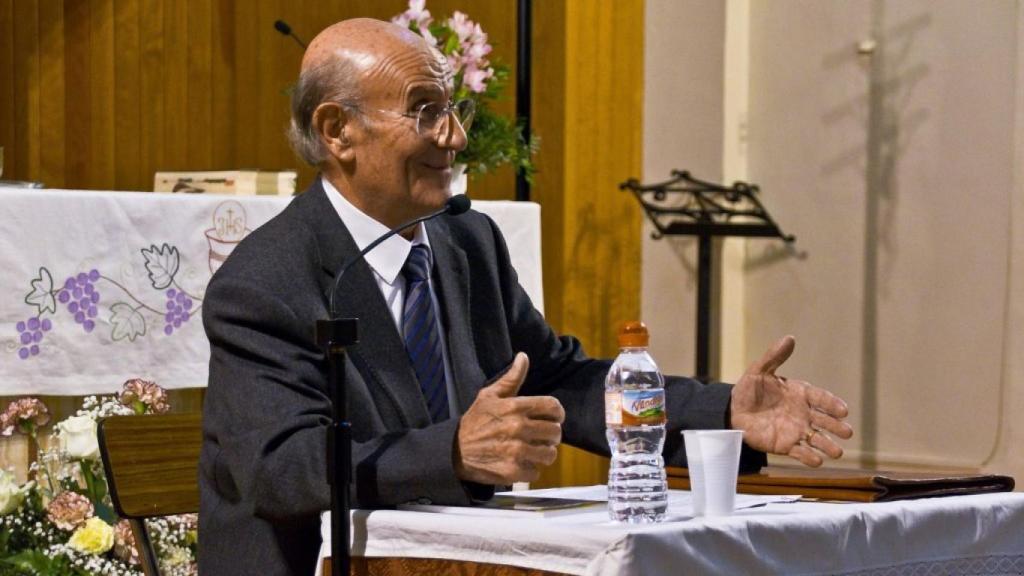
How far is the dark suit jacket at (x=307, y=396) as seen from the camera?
2.14 m

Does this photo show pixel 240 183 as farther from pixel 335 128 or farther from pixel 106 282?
pixel 335 128

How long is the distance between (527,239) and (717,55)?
7.88 feet

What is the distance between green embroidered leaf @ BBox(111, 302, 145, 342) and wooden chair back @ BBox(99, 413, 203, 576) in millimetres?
1342

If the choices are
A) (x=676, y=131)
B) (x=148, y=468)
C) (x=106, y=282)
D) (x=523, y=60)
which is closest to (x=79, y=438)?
(x=106, y=282)

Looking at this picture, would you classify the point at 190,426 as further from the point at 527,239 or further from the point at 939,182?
the point at 939,182

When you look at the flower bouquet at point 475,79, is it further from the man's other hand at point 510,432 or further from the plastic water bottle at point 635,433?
the man's other hand at point 510,432

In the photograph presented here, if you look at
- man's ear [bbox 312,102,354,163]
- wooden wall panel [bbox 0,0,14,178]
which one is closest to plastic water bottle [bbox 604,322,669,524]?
man's ear [bbox 312,102,354,163]

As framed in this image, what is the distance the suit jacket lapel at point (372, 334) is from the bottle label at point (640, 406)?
0.45 metres

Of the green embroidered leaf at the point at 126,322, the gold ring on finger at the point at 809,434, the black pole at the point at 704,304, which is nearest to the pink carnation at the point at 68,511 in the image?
the green embroidered leaf at the point at 126,322

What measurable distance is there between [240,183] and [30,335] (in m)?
0.85

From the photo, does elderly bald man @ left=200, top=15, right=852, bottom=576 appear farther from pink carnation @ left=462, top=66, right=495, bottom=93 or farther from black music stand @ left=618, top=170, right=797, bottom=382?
black music stand @ left=618, top=170, right=797, bottom=382

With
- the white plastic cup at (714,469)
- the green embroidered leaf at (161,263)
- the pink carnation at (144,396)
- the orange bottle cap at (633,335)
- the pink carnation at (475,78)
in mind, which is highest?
the pink carnation at (475,78)

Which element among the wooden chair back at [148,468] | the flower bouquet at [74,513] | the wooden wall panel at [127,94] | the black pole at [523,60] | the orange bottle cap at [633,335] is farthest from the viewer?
the wooden wall panel at [127,94]

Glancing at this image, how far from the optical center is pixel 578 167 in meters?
6.35
